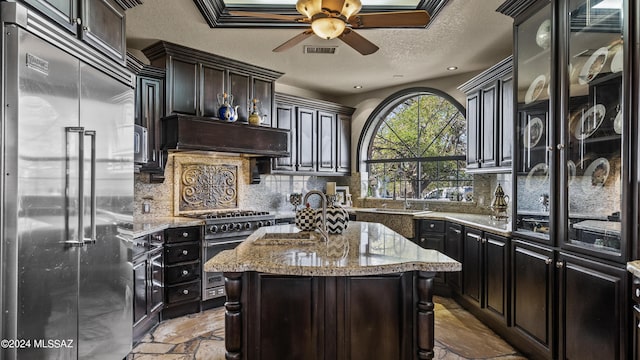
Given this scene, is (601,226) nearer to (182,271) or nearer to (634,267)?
(634,267)

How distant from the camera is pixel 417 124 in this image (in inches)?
207

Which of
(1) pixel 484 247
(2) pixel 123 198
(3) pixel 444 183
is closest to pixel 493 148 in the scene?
(1) pixel 484 247

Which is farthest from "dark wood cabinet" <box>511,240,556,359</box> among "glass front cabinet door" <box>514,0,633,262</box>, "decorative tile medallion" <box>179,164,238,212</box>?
"decorative tile medallion" <box>179,164,238,212</box>

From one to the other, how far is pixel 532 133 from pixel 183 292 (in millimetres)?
3347

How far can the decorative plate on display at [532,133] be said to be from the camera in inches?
102

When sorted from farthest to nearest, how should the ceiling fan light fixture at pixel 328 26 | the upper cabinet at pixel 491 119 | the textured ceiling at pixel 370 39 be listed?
1. the upper cabinet at pixel 491 119
2. the textured ceiling at pixel 370 39
3. the ceiling fan light fixture at pixel 328 26

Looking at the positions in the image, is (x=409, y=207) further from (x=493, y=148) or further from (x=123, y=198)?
(x=123, y=198)

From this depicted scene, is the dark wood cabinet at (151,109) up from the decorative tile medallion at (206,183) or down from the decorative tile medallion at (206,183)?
up

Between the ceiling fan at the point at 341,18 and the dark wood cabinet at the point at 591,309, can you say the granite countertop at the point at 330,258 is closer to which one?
the dark wood cabinet at the point at 591,309

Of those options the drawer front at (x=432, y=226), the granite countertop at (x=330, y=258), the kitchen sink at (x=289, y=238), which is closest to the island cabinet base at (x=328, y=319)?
the granite countertop at (x=330, y=258)

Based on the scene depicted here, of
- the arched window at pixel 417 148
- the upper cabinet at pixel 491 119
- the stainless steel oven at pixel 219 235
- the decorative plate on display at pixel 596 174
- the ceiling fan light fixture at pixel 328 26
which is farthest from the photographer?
the arched window at pixel 417 148

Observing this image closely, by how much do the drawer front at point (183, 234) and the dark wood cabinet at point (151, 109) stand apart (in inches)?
26.9

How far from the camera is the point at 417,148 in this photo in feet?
17.2

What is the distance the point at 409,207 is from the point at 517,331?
2.47 metres
